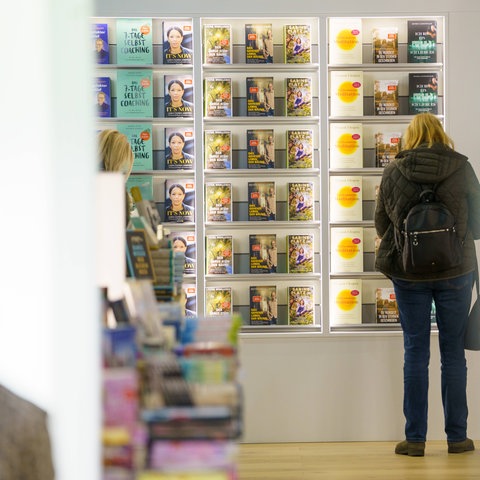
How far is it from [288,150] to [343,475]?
6.02 ft

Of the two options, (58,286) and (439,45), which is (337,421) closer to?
(439,45)

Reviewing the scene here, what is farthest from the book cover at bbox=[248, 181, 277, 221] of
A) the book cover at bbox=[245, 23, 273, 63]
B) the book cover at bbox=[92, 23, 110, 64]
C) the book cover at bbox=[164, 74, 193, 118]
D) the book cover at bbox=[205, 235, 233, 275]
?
the book cover at bbox=[92, 23, 110, 64]

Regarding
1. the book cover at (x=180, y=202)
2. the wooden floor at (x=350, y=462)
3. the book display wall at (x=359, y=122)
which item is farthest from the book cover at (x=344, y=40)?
the wooden floor at (x=350, y=462)

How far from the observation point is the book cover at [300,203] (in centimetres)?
508

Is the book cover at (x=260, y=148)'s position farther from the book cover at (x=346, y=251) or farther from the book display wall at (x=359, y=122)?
the book cover at (x=346, y=251)

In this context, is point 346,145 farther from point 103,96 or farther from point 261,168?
point 103,96

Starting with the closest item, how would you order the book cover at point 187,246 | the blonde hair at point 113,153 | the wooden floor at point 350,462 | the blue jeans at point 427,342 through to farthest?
the blonde hair at point 113,153
the wooden floor at point 350,462
the blue jeans at point 427,342
the book cover at point 187,246

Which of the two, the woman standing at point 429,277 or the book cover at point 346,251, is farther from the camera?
the book cover at point 346,251

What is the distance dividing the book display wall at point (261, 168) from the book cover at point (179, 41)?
92 millimetres

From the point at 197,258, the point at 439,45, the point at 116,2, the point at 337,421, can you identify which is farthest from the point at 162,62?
the point at 337,421

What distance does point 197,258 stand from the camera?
4980mm

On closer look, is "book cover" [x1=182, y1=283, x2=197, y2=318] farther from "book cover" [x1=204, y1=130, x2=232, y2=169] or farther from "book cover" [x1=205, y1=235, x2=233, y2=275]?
"book cover" [x1=204, y1=130, x2=232, y2=169]

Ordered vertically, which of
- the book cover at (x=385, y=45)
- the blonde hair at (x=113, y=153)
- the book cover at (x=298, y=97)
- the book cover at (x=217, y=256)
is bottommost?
the book cover at (x=217, y=256)

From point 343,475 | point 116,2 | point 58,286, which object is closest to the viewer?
point 58,286
